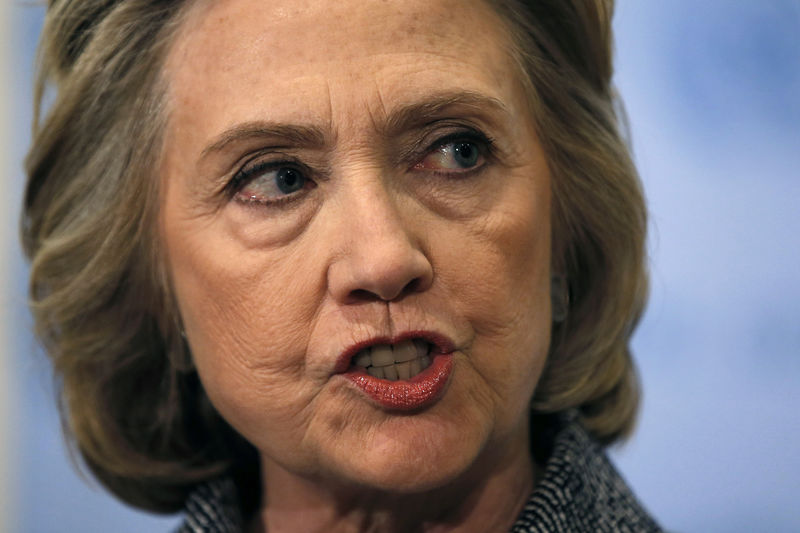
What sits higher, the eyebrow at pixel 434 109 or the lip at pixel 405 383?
the eyebrow at pixel 434 109

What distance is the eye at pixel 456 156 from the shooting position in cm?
166

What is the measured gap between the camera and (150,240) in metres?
1.86

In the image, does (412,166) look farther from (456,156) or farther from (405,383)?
(405,383)

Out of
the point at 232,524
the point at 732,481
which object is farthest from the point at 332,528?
the point at 732,481

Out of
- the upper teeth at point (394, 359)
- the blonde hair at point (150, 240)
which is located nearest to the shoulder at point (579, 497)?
the blonde hair at point (150, 240)

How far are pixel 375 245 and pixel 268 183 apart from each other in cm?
25

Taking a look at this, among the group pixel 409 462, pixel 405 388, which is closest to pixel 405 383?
pixel 405 388

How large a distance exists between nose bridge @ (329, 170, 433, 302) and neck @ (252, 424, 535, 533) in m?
0.36

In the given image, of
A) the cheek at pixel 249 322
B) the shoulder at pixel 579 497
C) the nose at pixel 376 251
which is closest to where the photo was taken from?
the nose at pixel 376 251

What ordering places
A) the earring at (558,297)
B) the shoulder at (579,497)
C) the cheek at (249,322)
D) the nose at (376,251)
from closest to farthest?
the nose at (376,251) → the cheek at (249,322) → the shoulder at (579,497) → the earring at (558,297)

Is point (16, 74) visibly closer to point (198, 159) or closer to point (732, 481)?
point (198, 159)

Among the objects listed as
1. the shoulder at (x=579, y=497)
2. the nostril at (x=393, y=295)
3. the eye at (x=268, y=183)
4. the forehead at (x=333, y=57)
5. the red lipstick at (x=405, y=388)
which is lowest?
the shoulder at (x=579, y=497)

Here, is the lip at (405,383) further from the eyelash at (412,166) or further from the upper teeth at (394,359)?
the eyelash at (412,166)

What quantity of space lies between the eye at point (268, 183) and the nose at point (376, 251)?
0.34 feet
